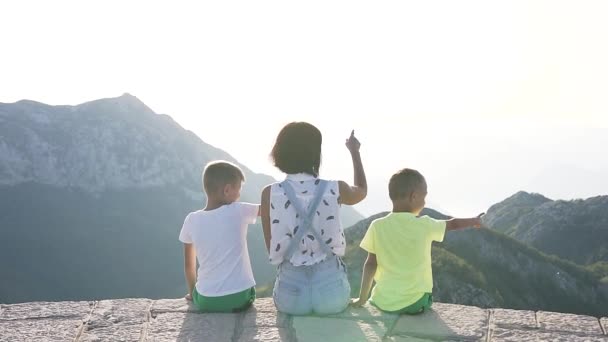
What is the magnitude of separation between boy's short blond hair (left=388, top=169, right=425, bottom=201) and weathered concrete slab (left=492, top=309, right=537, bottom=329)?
146 centimetres

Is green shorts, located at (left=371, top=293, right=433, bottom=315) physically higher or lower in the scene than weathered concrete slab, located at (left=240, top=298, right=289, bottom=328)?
higher

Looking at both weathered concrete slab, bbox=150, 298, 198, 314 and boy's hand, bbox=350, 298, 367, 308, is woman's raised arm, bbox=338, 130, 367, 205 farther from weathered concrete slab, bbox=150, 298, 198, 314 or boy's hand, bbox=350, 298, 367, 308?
weathered concrete slab, bbox=150, 298, 198, 314

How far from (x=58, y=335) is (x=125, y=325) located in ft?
1.91

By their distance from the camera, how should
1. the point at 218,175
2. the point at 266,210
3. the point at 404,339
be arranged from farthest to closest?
the point at 218,175
the point at 266,210
the point at 404,339

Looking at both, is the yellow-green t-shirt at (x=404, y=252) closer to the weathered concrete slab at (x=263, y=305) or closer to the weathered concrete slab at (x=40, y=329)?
the weathered concrete slab at (x=263, y=305)

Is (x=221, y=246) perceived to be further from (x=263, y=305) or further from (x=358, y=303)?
(x=358, y=303)

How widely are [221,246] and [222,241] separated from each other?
0.05 metres

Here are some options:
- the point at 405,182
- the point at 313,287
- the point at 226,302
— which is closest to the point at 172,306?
the point at 226,302

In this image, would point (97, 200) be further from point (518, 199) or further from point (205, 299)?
point (205, 299)

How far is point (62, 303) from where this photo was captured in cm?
605

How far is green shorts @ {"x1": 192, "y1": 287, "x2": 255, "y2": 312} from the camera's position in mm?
5355

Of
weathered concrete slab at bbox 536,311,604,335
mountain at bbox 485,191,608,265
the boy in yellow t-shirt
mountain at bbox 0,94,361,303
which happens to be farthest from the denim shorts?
mountain at bbox 0,94,361,303

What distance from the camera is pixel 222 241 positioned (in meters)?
5.32

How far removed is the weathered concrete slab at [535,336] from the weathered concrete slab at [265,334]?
1770 mm
